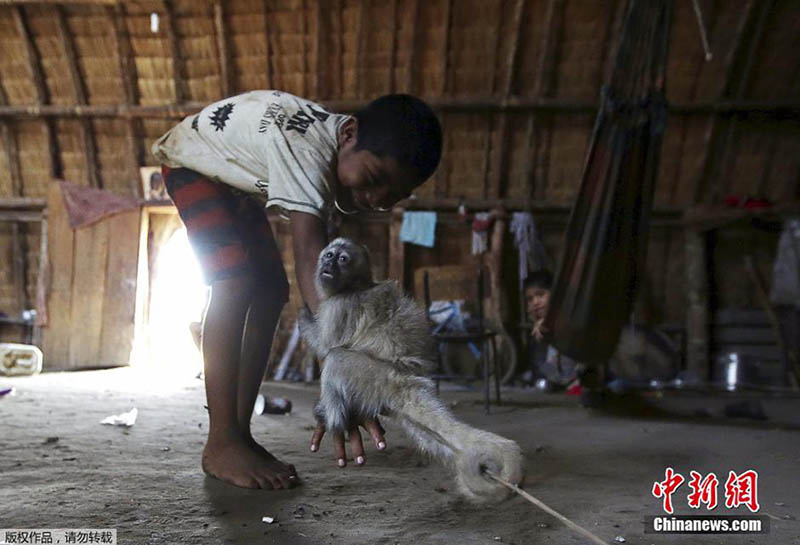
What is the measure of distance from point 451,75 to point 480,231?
4.88ft

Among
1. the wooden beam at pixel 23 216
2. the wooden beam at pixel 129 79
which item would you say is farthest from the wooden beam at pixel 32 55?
the wooden beam at pixel 23 216

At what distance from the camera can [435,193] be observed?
5973 mm

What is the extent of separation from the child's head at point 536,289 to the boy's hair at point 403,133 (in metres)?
3.77

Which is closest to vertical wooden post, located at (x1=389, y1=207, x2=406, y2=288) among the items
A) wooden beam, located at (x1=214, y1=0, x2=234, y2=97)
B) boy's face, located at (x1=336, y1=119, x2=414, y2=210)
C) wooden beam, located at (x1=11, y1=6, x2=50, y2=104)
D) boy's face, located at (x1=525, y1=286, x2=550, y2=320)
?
boy's face, located at (x1=525, y1=286, x2=550, y2=320)

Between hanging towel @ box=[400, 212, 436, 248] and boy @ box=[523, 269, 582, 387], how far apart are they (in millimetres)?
1020

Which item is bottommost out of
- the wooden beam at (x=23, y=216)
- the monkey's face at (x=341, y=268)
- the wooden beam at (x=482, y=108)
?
the monkey's face at (x=341, y=268)

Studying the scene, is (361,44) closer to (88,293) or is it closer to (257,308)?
(88,293)

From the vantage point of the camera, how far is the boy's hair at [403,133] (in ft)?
4.54

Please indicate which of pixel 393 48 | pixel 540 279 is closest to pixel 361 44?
pixel 393 48

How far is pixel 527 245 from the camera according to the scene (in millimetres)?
5797

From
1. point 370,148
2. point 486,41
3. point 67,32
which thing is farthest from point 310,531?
point 67,32

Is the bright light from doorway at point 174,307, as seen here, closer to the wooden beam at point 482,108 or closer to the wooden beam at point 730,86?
the wooden beam at point 482,108

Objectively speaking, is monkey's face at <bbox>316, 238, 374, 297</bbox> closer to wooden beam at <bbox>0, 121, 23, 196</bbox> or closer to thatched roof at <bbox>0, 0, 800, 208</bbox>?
thatched roof at <bbox>0, 0, 800, 208</bbox>

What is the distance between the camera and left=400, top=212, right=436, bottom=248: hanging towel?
5.84 m
